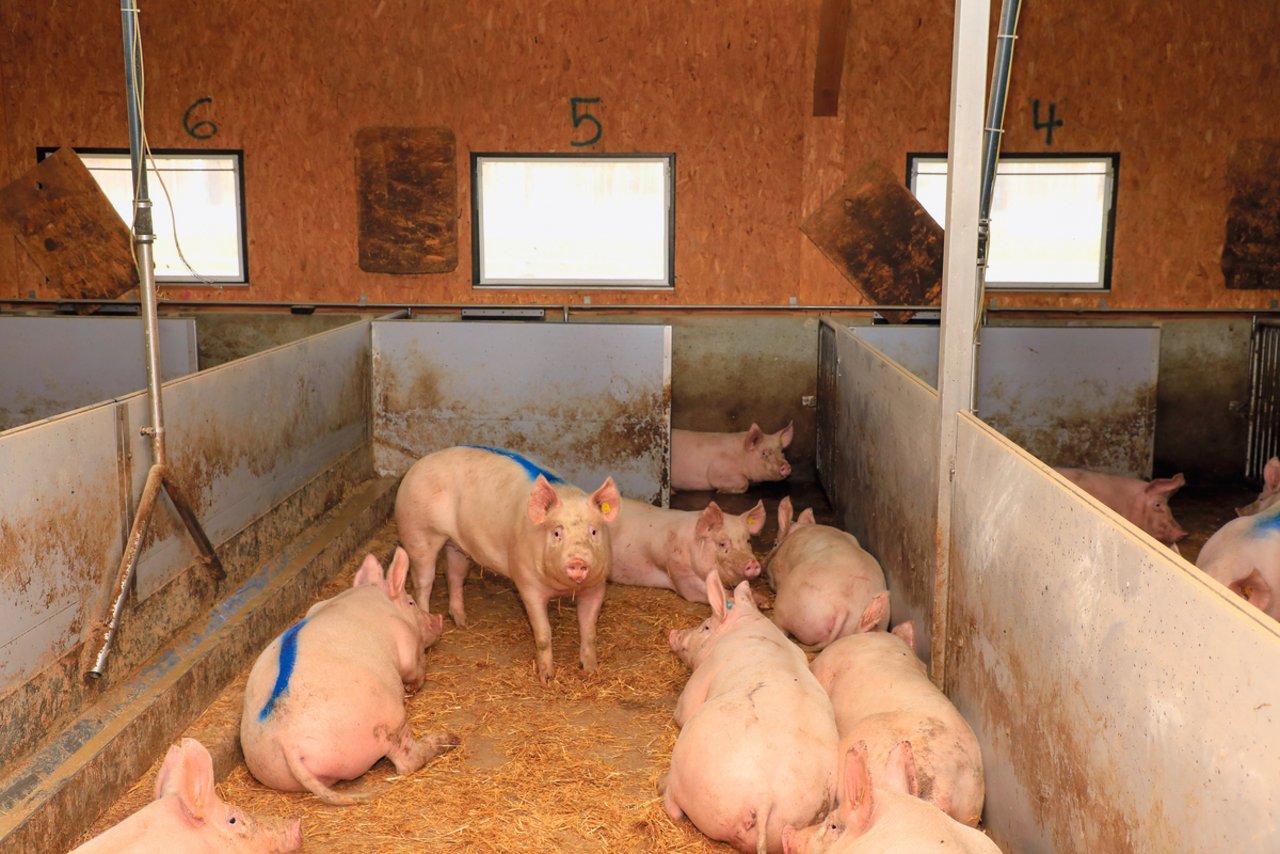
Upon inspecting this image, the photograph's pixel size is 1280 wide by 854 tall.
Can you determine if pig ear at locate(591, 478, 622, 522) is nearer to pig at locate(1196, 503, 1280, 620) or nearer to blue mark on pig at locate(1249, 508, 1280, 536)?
pig at locate(1196, 503, 1280, 620)

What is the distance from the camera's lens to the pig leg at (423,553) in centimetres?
564

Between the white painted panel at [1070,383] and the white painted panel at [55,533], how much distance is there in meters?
4.99

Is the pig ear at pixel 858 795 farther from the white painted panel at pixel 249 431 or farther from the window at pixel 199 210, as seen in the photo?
the window at pixel 199 210

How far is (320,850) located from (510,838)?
581 mm

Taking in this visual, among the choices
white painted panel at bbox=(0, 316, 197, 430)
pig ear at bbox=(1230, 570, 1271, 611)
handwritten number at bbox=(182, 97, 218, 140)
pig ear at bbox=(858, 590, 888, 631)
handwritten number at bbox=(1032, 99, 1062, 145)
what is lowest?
pig ear at bbox=(858, 590, 888, 631)

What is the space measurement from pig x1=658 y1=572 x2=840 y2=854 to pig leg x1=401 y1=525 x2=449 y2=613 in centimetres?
215

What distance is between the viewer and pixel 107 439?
4.18 meters

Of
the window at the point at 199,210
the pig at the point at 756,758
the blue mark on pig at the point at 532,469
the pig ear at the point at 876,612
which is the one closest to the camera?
the pig at the point at 756,758

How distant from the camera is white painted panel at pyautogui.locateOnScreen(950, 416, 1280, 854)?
204cm

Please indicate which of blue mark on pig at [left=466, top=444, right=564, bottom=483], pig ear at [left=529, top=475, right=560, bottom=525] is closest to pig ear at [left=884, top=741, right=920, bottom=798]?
pig ear at [left=529, top=475, right=560, bottom=525]

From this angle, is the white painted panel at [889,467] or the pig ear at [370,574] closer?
the white painted panel at [889,467]

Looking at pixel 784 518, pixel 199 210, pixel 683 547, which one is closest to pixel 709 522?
pixel 683 547

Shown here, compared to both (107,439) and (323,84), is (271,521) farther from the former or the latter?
(323,84)

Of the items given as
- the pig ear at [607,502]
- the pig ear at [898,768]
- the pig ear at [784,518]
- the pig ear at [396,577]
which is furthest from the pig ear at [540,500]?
the pig ear at [898,768]
